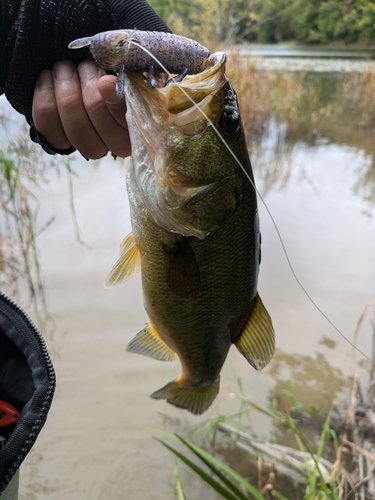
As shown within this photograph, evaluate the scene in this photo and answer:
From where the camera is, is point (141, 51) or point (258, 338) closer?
point (141, 51)

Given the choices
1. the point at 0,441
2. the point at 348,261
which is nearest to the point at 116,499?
the point at 0,441

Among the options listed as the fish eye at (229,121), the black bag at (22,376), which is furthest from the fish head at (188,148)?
the black bag at (22,376)

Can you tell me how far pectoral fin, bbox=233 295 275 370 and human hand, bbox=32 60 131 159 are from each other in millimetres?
751

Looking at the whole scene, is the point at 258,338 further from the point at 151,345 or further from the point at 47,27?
the point at 47,27

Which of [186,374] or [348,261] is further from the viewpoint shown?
[348,261]

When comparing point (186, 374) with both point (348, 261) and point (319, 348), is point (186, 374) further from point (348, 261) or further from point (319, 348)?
point (348, 261)

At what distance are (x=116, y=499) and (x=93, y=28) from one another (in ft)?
7.56

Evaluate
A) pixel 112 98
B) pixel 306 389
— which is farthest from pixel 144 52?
pixel 306 389

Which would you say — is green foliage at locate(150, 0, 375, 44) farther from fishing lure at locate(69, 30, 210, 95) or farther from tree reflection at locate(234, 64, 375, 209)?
fishing lure at locate(69, 30, 210, 95)

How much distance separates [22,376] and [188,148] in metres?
0.82

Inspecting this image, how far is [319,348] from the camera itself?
134 inches

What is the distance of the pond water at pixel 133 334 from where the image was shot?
2443 millimetres

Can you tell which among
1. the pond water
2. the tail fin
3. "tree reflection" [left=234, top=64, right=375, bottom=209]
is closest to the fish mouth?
the tail fin

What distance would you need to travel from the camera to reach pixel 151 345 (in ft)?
5.24
